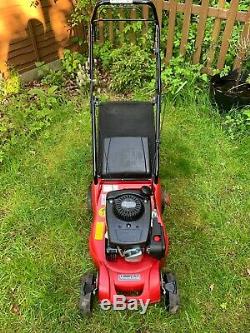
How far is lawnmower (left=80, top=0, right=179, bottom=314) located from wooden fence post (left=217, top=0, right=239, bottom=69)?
1.46 m

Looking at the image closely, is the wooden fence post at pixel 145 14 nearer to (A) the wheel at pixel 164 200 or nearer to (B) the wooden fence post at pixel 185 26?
(B) the wooden fence post at pixel 185 26

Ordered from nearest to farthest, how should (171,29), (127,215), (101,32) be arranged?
1. (127,215)
2. (171,29)
3. (101,32)

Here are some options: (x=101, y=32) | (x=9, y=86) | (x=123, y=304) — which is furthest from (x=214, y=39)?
(x=123, y=304)

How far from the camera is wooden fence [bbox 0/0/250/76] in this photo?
4031mm

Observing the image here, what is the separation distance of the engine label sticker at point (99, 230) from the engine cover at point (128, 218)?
0.31 metres

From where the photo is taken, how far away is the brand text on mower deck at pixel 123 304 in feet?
8.16

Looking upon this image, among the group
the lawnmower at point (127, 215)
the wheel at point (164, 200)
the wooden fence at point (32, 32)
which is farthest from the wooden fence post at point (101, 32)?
the wheel at point (164, 200)

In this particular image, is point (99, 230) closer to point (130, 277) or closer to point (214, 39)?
point (130, 277)

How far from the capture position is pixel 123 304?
8.36 ft

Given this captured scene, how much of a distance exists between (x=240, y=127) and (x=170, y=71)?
3.47 feet

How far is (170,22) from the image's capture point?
14.3 feet

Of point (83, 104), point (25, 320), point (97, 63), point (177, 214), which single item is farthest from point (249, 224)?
point (97, 63)

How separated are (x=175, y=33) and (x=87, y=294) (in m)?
3.21

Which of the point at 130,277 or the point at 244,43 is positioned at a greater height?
the point at 244,43
